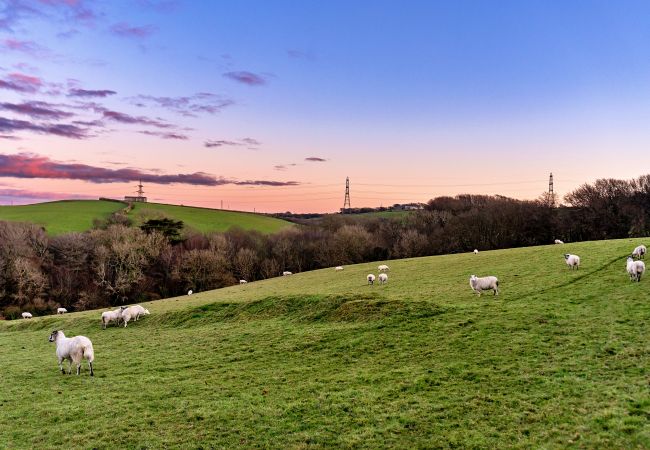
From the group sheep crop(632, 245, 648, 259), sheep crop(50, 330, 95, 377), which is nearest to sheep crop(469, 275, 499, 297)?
sheep crop(632, 245, 648, 259)

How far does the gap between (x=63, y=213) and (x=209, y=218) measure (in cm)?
3984

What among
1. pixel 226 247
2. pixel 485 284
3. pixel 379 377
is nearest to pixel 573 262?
pixel 485 284

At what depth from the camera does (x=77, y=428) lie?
14297 mm

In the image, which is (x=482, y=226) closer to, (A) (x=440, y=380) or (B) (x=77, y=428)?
(A) (x=440, y=380)

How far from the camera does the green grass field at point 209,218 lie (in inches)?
4942

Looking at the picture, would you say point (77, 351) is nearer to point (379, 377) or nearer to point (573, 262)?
point (379, 377)

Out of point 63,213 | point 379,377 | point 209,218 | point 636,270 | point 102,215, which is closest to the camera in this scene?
point 379,377

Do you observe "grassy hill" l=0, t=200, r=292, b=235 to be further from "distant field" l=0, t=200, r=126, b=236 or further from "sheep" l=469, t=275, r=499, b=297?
"sheep" l=469, t=275, r=499, b=297

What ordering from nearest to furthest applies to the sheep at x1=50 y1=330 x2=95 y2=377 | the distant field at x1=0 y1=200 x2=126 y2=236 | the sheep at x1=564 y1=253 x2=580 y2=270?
1. the sheep at x1=50 y1=330 x2=95 y2=377
2. the sheep at x1=564 y1=253 x2=580 y2=270
3. the distant field at x1=0 y1=200 x2=126 y2=236

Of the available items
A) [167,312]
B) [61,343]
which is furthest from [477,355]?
[167,312]

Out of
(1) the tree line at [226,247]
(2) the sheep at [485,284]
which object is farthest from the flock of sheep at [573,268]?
(1) the tree line at [226,247]

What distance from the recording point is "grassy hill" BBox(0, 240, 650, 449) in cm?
1195

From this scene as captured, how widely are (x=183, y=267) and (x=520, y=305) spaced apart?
74071mm

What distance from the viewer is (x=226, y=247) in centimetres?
9975
